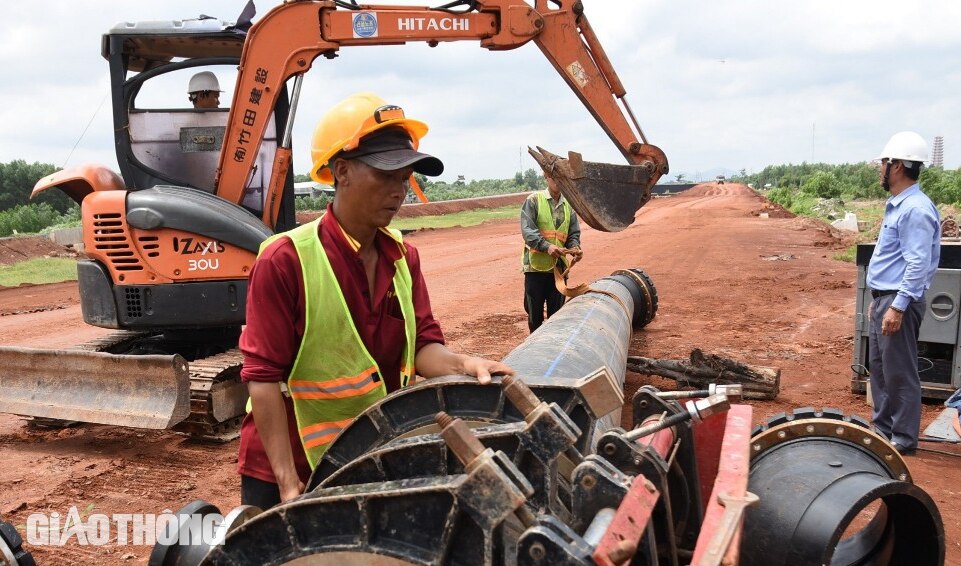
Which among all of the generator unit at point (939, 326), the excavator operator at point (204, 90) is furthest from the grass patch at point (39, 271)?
the generator unit at point (939, 326)

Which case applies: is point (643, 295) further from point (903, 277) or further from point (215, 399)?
point (215, 399)

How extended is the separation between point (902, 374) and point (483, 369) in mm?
4766

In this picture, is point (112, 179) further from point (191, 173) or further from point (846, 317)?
point (846, 317)

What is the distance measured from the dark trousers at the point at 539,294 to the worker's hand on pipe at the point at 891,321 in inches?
130

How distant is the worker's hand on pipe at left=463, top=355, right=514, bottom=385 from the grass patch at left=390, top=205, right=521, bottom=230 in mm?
25011

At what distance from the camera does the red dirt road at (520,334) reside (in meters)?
5.45

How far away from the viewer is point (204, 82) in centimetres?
712

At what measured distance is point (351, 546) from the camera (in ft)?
5.19

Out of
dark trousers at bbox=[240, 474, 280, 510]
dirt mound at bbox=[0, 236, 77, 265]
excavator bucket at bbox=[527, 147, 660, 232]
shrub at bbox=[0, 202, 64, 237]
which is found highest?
excavator bucket at bbox=[527, 147, 660, 232]

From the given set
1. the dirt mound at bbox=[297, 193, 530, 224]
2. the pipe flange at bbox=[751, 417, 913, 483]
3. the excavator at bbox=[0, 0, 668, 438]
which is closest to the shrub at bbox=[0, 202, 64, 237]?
the dirt mound at bbox=[297, 193, 530, 224]

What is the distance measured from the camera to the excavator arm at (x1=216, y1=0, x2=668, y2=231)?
6.76 metres

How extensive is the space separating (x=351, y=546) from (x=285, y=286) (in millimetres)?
1048

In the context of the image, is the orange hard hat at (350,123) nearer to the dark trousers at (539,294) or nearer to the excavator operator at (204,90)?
the excavator operator at (204,90)

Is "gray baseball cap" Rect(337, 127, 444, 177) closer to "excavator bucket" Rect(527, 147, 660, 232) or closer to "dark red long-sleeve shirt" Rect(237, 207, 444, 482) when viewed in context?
"dark red long-sleeve shirt" Rect(237, 207, 444, 482)
